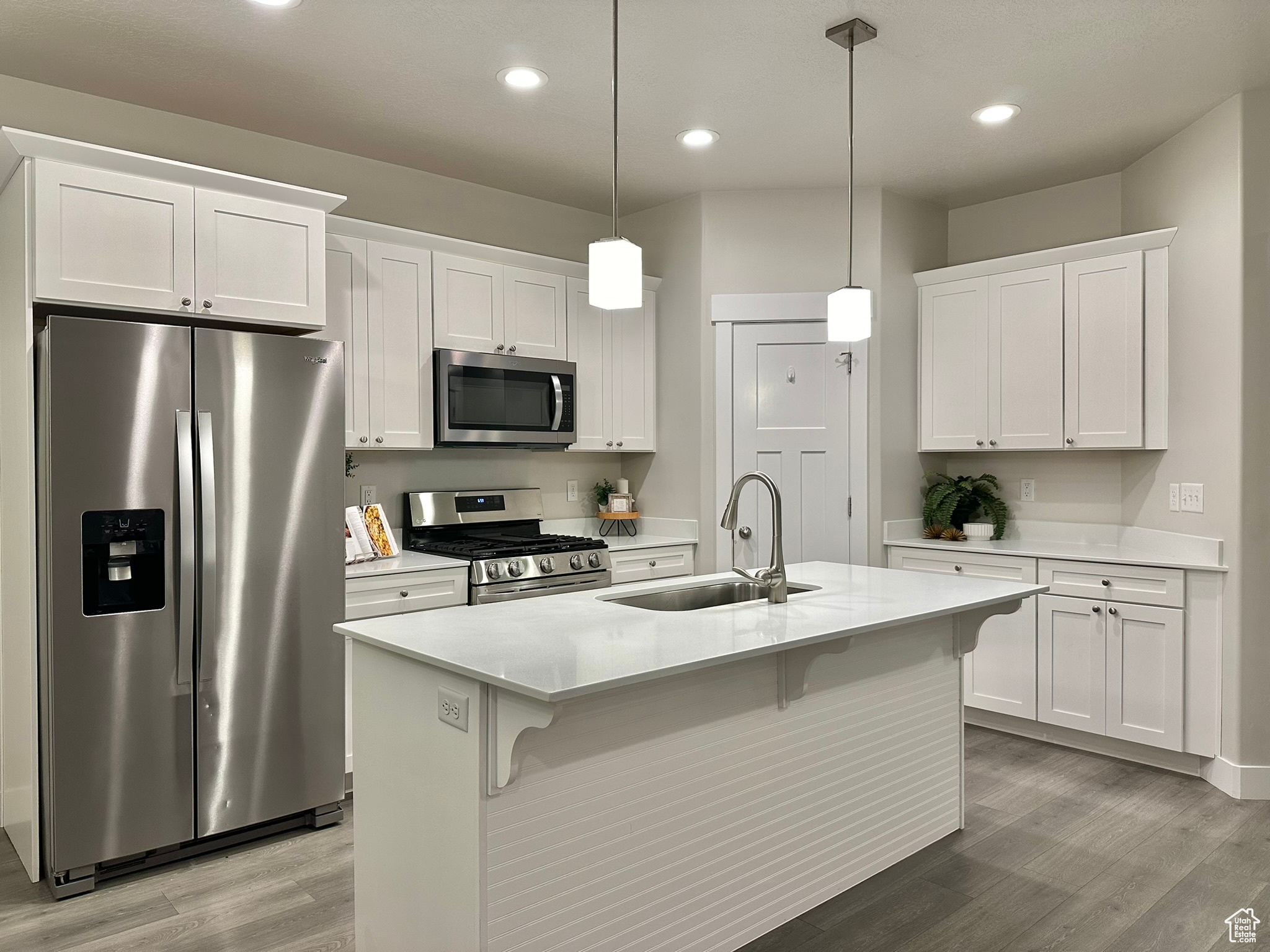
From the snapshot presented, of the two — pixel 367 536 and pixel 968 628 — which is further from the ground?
pixel 367 536

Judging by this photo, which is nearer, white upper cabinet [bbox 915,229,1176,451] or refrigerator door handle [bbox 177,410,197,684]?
refrigerator door handle [bbox 177,410,197,684]

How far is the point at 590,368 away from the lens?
4484 millimetres

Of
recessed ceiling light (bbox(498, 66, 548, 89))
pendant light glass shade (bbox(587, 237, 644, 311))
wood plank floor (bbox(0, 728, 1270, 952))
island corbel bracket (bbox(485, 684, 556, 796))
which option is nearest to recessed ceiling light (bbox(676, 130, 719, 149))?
recessed ceiling light (bbox(498, 66, 548, 89))

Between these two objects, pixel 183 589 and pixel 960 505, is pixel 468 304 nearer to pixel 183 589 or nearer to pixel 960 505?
pixel 183 589

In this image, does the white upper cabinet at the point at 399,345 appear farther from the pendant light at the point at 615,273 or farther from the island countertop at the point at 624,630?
the pendant light at the point at 615,273

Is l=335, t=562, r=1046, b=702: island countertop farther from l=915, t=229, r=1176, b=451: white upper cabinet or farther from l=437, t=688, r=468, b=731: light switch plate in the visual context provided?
l=915, t=229, r=1176, b=451: white upper cabinet

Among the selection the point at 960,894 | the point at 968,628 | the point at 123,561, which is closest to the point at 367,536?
the point at 123,561

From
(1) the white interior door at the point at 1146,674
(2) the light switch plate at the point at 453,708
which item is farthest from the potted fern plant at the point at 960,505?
(2) the light switch plate at the point at 453,708

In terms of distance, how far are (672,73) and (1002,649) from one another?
9.75 ft

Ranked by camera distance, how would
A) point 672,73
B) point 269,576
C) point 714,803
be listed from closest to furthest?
point 714,803, point 269,576, point 672,73

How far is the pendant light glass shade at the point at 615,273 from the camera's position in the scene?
7.26 ft

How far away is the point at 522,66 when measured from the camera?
3084mm

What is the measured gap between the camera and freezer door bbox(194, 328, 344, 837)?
2.82 metres

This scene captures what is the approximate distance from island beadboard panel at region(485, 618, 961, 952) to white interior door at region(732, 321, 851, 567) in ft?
5.39
